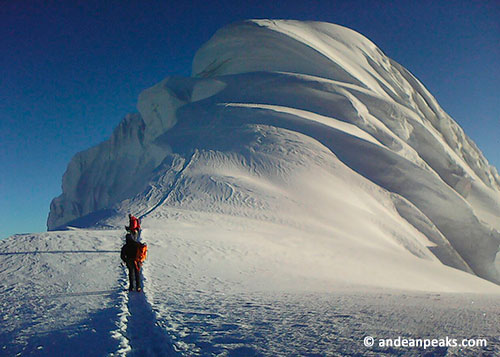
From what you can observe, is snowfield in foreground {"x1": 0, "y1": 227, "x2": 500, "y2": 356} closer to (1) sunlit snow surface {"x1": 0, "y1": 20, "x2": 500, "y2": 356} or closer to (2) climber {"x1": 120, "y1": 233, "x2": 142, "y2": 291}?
(1) sunlit snow surface {"x1": 0, "y1": 20, "x2": 500, "y2": 356}

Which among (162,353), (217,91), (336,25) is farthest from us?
(336,25)

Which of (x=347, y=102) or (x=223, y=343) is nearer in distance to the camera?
(x=223, y=343)

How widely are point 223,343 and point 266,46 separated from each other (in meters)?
20.7

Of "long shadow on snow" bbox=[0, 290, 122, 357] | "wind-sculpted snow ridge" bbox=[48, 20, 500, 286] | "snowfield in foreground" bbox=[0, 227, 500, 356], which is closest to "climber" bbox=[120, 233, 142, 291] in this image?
"snowfield in foreground" bbox=[0, 227, 500, 356]

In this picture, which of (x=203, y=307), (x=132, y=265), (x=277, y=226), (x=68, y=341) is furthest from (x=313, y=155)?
(x=68, y=341)

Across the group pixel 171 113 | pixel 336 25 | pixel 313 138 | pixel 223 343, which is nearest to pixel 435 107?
pixel 336 25

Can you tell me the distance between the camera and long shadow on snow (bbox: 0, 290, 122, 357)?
253 centimetres

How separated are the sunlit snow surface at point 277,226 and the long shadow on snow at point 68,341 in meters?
0.02

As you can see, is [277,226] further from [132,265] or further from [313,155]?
[313,155]

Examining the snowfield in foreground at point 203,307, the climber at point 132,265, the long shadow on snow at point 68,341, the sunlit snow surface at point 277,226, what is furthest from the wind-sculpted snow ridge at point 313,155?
the long shadow on snow at point 68,341

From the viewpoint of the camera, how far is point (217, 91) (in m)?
19.5

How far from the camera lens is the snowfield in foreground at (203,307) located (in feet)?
8.50

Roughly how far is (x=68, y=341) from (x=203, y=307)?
1.31m

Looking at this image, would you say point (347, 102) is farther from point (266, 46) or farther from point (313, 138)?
point (266, 46)
